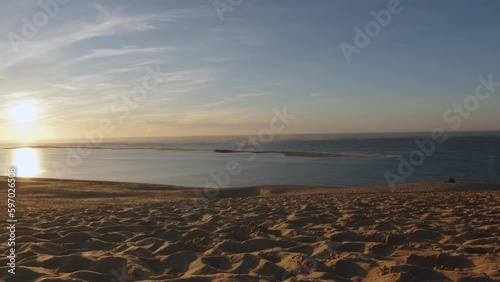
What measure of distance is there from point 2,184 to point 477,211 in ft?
58.1

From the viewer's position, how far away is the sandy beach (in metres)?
3.69

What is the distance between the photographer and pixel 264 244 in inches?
190

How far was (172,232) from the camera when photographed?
5.67m

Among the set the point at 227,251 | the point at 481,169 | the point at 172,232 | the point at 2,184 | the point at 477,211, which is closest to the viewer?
the point at 227,251

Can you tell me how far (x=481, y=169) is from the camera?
23.8 metres

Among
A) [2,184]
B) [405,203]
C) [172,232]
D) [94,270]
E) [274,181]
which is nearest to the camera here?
[94,270]

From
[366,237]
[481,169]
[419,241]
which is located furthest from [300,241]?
[481,169]

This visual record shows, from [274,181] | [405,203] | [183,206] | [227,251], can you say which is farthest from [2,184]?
[405,203]

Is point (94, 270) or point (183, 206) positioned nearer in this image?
point (94, 270)

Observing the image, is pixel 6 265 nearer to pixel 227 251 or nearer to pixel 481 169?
pixel 227 251

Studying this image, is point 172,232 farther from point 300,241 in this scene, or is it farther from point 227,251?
point 300,241

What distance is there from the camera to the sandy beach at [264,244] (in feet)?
12.1

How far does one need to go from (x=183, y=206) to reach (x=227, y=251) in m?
4.54

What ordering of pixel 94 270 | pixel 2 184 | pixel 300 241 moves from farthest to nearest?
1. pixel 2 184
2. pixel 300 241
3. pixel 94 270
